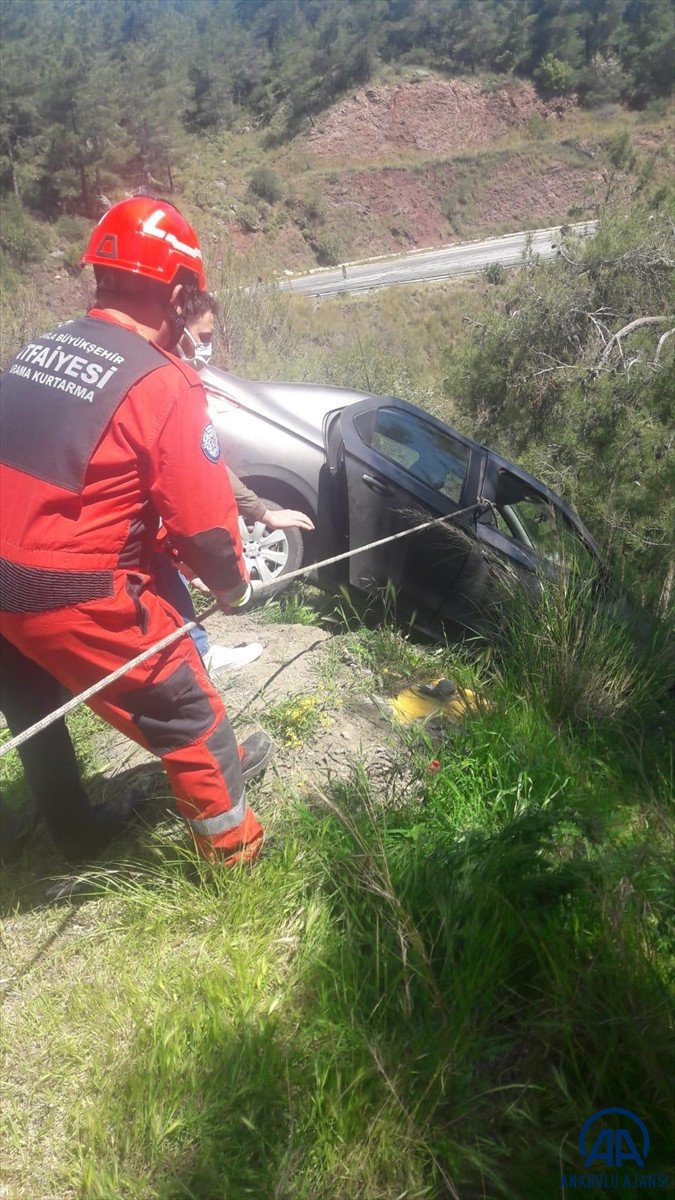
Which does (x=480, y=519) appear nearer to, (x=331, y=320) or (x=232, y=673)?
(x=232, y=673)

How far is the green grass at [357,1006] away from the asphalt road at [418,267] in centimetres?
2710

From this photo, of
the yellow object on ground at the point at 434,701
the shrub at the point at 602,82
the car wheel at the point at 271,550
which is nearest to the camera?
the yellow object on ground at the point at 434,701

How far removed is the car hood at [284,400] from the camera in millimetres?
5230

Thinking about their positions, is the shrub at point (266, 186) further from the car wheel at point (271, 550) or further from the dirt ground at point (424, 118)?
the car wheel at point (271, 550)

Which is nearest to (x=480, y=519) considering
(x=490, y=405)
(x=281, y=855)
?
(x=281, y=855)

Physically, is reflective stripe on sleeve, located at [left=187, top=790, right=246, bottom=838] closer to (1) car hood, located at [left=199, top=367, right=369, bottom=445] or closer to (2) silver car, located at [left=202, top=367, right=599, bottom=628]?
(2) silver car, located at [left=202, top=367, right=599, bottom=628]

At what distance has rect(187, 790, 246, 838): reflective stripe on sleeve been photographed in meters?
2.35

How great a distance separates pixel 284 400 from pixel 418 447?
42.2 inches

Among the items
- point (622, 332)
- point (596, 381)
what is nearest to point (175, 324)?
point (596, 381)

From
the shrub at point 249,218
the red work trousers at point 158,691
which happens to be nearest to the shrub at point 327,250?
the shrub at point 249,218

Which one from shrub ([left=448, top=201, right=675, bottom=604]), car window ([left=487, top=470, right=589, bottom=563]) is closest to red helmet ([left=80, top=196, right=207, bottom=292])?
car window ([left=487, top=470, right=589, bottom=563])

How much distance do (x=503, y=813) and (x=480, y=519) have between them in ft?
7.73

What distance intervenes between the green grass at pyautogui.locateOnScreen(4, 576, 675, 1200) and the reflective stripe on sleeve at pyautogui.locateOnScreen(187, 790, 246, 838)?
12 cm

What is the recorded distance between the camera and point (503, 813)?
8.18ft
